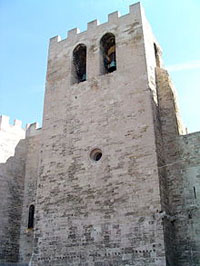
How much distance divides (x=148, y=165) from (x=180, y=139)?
153cm

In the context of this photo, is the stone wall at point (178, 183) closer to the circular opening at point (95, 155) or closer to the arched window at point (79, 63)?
the circular opening at point (95, 155)

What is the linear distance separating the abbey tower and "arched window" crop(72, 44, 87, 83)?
0.16 ft

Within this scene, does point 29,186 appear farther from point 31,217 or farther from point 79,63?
point 79,63

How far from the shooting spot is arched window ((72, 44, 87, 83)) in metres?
12.9

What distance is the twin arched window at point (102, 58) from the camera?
41.0ft

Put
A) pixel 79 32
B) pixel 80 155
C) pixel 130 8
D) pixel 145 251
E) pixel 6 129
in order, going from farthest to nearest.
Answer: pixel 6 129 < pixel 79 32 < pixel 130 8 < pixel 80 155 < pixel 145 251

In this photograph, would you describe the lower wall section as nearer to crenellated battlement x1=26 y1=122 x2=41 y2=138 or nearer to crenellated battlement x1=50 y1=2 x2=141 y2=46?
crenellated battlement x1=26 y1=122 x2=41 y2=138

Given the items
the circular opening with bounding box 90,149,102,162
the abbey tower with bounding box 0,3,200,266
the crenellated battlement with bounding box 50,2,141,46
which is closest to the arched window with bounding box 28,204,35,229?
the abbey tower with bounding box 0,3,200,266

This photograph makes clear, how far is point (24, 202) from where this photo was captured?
13766 millimetres

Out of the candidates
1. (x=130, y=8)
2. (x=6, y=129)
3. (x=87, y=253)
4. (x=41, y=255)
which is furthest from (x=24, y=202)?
(x=130, y=8)

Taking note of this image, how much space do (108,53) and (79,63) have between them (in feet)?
3.97

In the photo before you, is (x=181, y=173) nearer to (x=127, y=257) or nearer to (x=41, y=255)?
(x=127, y=257)

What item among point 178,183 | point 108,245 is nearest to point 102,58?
point 178,183

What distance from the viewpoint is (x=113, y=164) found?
385 inches
